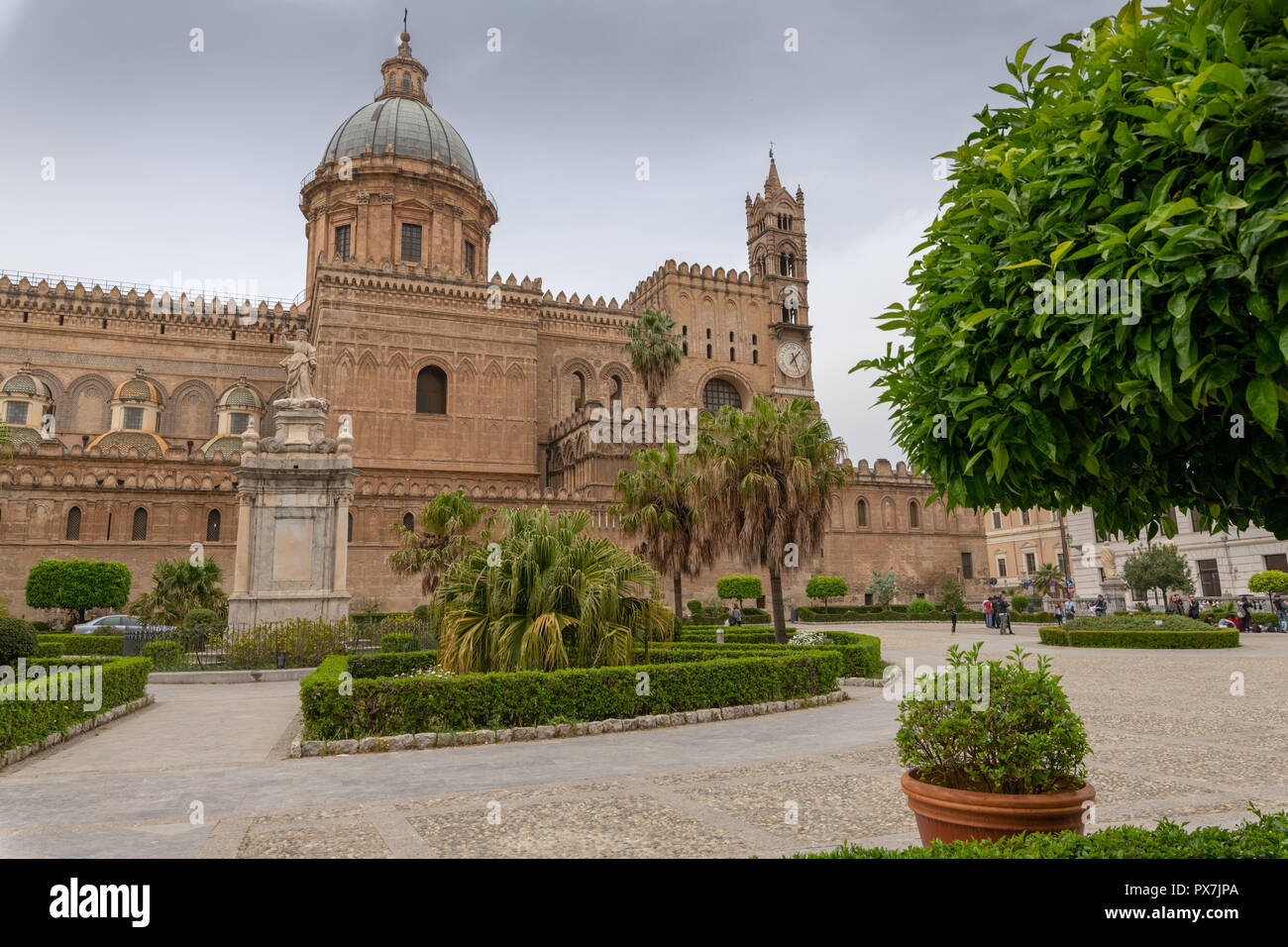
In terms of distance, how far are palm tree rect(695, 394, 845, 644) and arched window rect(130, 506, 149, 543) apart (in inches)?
1054

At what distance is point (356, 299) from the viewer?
42.8 metres

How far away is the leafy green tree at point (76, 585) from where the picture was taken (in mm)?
28047

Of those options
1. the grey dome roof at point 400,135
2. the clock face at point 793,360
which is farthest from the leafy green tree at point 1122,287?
the clock face at point 793,360

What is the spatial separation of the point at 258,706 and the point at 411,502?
2347 centimetres

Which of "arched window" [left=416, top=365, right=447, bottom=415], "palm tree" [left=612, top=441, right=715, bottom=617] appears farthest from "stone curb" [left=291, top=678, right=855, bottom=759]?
"arched window" [left=416, top=365, right=447, bottom=415]

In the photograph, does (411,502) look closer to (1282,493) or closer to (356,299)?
(356,299)

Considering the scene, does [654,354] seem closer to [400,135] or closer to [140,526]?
[400,135]

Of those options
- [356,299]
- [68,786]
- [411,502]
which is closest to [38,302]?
[356,299]

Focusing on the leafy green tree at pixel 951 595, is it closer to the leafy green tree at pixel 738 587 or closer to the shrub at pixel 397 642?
the leafy green tree at pixel 738 587

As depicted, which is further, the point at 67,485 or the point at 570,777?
the point at 67,485

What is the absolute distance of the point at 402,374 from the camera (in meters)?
43.1

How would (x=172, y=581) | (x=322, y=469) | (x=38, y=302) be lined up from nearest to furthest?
(x=322, y=469) < (x=172, y=581) < (x=38, y=302)

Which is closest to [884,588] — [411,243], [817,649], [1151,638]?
[1151,638]

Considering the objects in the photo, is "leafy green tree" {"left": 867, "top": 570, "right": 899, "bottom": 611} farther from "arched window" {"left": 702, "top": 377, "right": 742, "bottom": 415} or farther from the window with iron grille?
the window with iron grille
